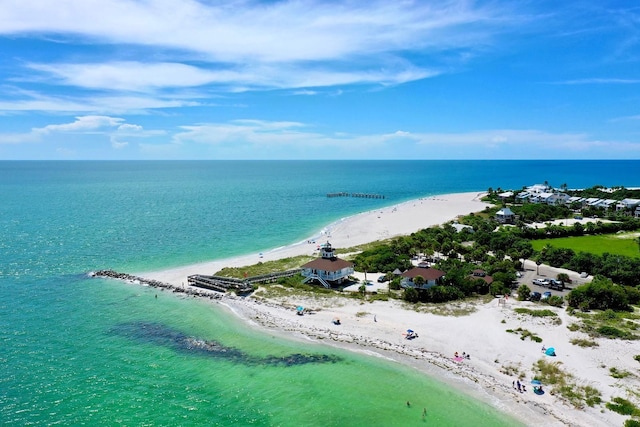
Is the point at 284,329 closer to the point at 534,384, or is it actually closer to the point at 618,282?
the point at 534,384

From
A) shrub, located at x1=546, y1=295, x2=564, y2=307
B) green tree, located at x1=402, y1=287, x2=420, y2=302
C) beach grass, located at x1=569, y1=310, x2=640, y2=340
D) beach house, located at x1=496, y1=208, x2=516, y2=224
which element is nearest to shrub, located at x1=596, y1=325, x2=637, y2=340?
beach grass, located at x1=569, y1=310, x2=640, y2=340

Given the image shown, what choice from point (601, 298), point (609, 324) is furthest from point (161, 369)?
point (601, 298)

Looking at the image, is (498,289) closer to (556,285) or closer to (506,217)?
(556,285)

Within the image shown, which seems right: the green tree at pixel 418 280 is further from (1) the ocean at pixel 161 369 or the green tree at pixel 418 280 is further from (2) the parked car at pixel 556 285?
(2) the parked car at pixel 556 285

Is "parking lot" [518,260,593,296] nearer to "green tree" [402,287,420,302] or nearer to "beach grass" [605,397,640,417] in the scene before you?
"green tree" [402,287,420,302]

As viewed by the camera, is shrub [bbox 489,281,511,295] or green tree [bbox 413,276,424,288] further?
shrub [bbox 489,281,511,295]
